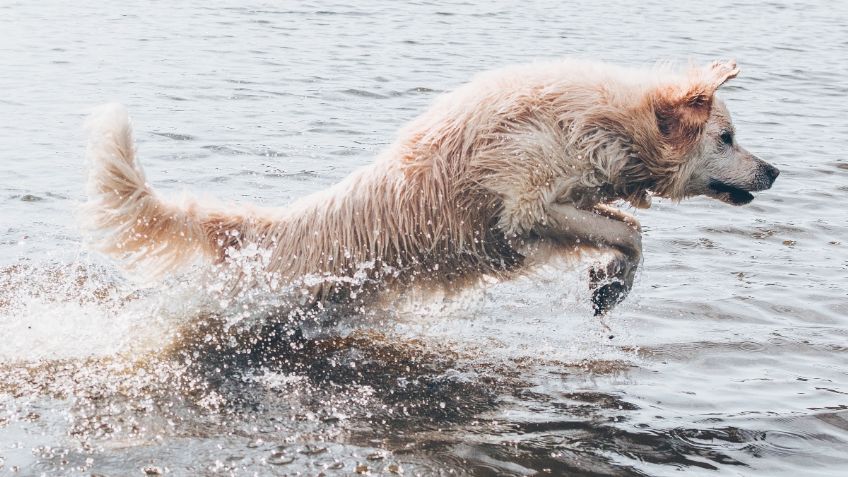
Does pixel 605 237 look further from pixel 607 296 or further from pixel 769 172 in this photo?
pixel 769 172

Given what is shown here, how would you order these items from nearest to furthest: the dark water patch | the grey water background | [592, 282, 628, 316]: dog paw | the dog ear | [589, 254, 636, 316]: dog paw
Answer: the grey water background < the dog ear < [589, 254, 636, 316]: dog paw < [592, 282, 628, 316]: dog paw < the dark water patch

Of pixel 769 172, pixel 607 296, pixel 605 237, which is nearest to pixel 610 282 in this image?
pixel 607 296

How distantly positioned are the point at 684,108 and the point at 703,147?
0.98 feet

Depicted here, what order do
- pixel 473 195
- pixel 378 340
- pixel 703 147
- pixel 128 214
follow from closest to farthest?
1. pixel 128 214
2. pixel 473 195
3. pixel 703 147
4. pixel 378 340

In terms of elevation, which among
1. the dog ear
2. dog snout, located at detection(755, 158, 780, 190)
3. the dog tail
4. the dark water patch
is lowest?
the dark water patch

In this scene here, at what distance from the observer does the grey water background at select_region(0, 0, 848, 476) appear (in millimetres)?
4797

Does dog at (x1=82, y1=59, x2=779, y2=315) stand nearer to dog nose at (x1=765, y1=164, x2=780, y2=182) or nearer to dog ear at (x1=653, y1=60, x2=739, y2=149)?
dog ear at (x1=653, y1=60, x2=739, y2=149)

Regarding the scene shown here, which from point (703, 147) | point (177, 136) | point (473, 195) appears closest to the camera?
point (473, 195)

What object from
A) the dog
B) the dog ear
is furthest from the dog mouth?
the dog ear

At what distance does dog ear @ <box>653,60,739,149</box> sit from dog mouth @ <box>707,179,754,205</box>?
39 cm

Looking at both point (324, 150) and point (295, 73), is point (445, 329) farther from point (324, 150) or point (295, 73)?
point (295, 73)

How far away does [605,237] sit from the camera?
5.68 metres

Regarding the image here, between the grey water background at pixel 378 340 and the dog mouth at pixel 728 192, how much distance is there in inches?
37.3

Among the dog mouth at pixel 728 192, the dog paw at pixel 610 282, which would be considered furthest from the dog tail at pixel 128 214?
the dog mouth at pixel 728 192
